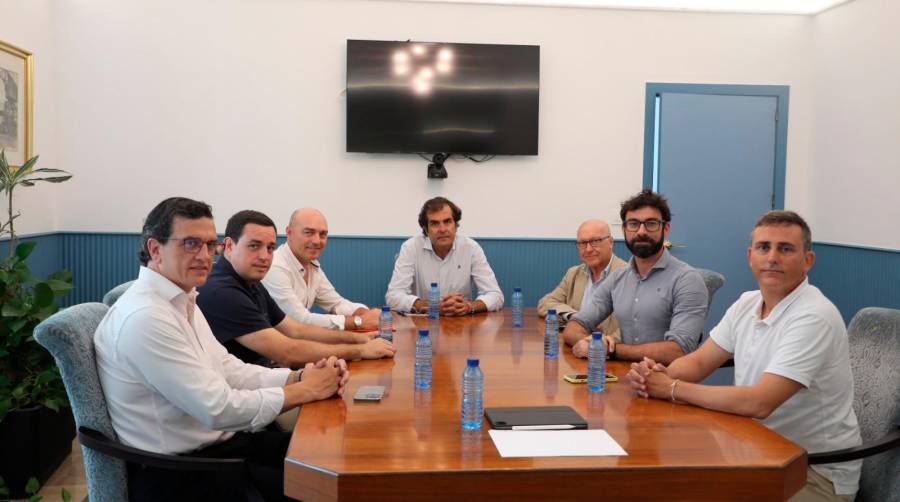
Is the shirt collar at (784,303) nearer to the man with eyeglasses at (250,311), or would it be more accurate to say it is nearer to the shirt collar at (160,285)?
the man with eyeglasses at (250,311)

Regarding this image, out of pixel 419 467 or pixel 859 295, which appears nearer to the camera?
pixel 419 467

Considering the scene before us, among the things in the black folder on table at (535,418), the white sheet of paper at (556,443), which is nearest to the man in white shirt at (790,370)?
the black folder on table at (535,418)

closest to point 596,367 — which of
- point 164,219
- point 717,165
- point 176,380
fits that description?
point 176,380

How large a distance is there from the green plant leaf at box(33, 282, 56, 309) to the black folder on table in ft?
7.86

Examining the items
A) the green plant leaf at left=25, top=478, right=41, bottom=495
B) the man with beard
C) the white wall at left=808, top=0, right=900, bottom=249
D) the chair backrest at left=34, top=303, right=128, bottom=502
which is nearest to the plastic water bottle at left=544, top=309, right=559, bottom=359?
the man with beard

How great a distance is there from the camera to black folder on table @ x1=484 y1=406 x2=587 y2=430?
1815mm

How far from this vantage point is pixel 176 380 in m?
1.97

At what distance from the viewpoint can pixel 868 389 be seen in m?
2.29

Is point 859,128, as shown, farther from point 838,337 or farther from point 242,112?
point 242,112

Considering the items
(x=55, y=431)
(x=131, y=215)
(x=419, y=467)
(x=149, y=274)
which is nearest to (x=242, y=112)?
(x=131, y=215)

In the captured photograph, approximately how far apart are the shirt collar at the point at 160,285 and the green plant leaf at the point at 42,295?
1537 millimetres

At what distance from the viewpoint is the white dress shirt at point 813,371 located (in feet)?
6.61

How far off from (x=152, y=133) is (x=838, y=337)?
4726 millimetres

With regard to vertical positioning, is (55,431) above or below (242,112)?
below
